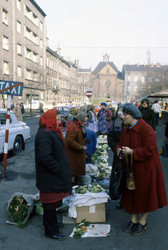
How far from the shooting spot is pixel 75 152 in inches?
178

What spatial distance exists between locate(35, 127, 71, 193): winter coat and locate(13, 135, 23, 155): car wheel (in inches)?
229

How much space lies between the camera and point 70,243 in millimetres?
3371

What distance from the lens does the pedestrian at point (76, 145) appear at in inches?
176

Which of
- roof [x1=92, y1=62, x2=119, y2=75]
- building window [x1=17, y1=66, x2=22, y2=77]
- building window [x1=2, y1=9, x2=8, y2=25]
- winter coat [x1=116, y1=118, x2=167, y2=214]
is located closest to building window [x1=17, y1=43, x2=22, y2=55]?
building window [x1=17, y1=66, x2=22, y2=77]

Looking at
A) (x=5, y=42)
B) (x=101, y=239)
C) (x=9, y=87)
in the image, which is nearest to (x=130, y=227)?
(x=101, y=239)

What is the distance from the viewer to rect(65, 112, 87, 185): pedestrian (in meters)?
4.47

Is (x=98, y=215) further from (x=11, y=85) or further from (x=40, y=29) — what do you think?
(x=40, y=29)

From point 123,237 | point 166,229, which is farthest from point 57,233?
point 166,229

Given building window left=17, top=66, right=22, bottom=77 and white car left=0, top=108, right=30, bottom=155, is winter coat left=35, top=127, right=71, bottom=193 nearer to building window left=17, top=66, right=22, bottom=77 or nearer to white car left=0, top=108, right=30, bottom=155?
white car left=0, top=108, right=30, bottom=155

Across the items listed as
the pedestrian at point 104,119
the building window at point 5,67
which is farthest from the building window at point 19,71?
the pedestrian at point 104,119

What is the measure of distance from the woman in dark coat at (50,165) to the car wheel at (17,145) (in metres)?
5.76

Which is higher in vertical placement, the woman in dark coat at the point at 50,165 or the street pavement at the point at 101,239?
the woman in dark coat at the point at 50,165

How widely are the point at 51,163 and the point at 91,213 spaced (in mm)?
1302

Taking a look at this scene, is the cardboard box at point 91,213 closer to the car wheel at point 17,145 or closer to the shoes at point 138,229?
the shoes at point 138,229
